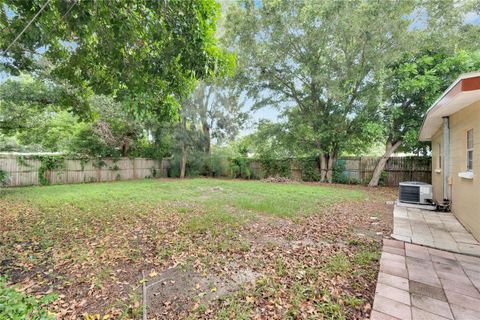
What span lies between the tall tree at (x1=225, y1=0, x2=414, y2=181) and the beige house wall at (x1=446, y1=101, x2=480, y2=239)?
5.17 meters

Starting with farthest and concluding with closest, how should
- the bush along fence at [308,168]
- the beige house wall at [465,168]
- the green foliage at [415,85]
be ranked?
the bush along fence at [308,168]
the green foliage at [415,85]
the beige house wall at [465,168]

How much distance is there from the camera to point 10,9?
11.0 ft

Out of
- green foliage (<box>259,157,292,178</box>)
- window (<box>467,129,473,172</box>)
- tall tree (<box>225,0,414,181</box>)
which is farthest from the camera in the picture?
green foliage (<box>259,157,292,178</box>)

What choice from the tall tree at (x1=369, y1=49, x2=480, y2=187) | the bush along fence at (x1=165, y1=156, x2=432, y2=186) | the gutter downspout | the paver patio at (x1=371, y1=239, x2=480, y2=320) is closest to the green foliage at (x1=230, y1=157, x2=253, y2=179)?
the bush along fence at (x1=165, y1=156, x2=432, y2=186)

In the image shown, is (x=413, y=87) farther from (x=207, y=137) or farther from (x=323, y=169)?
(x=207, y=137)

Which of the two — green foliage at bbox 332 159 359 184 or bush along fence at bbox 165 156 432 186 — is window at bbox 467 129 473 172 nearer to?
bush along fence at bbox 165 156 432 186

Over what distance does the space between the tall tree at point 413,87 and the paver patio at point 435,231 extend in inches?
203

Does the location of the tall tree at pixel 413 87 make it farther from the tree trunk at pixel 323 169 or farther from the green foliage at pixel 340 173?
the tree trunk at pixel 323 169

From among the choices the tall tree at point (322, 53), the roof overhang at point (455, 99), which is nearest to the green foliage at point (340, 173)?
the tall tree at point (322, 53)

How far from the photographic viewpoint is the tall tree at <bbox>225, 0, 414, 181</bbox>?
8609mm

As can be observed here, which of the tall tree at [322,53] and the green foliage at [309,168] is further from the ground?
the tall tree at [322,53]

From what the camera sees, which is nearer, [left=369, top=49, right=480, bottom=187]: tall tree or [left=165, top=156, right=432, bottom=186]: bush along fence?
[left=369, top=49, right=480, bottom=187]: tall tree

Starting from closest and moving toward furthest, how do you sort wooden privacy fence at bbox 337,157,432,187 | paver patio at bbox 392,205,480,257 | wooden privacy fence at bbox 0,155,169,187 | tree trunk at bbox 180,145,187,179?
paver patio at bbox 392,205,480,257 < wooden privacy fence at bbox 0,155,169,187 < wooden privacy fence at bbox 337,157,432,187 < tree trunk at bbox 180,145,187,179

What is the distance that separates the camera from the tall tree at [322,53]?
8.61 meters
